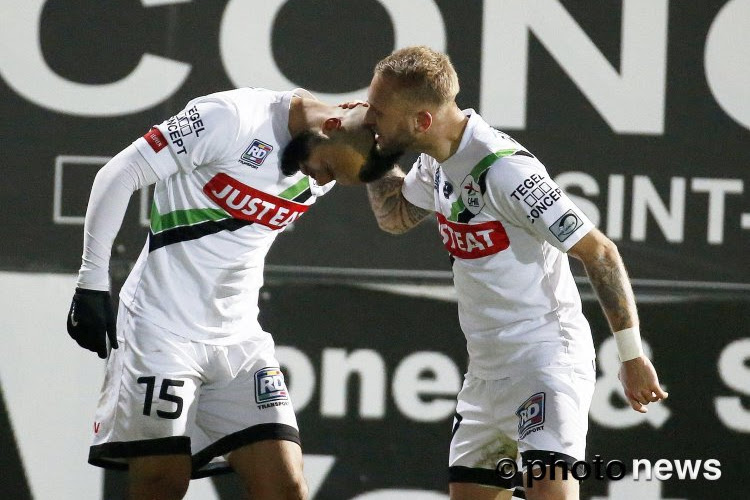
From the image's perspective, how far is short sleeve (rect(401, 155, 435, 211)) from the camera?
352 cm

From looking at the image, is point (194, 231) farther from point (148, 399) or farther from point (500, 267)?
point (500, 267)

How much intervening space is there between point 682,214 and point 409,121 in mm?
1707

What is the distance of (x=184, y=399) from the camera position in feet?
10.8

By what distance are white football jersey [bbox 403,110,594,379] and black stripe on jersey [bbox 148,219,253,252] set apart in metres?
0.64

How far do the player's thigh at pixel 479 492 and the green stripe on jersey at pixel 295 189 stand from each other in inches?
41.5

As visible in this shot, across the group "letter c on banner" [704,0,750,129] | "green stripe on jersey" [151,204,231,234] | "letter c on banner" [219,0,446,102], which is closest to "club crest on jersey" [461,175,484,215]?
"green stripe on jersey" [151,204,231,234]

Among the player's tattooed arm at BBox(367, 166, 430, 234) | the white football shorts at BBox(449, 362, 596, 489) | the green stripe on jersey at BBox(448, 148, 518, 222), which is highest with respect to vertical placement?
the green stripe on jersey at BBox(448, 148, 518, 222)

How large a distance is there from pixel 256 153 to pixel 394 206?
62 centimetres

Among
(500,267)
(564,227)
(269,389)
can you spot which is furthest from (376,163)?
(269,389)

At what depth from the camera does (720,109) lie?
14.6ft

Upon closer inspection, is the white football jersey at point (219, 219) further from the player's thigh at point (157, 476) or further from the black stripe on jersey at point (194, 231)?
the player's thigh at point (157, 476)

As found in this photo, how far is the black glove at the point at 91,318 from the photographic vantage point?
122 inches

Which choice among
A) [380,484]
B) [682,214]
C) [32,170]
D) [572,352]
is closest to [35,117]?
[32,170]

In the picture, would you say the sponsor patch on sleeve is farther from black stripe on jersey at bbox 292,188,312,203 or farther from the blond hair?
the blond hair
